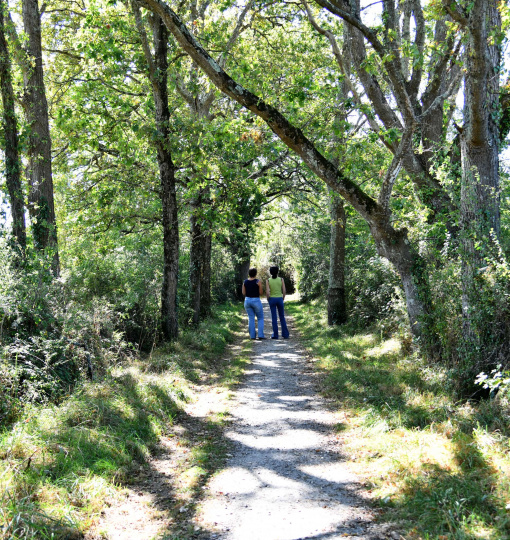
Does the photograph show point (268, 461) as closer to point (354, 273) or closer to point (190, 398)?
point (190, 398)

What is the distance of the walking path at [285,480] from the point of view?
382 centimetres

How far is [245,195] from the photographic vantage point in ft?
42.4

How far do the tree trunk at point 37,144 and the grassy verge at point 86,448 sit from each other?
373cm

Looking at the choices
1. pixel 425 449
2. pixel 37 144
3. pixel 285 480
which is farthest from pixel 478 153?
pixel 37 144

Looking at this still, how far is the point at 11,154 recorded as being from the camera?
338 inches

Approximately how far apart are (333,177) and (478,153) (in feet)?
7.37

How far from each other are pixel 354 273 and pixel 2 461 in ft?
38.5

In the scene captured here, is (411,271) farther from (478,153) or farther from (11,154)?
(11,154)

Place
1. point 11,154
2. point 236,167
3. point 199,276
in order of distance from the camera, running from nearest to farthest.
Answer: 1. point 11,154
2. point 236,167
3. point 199,276

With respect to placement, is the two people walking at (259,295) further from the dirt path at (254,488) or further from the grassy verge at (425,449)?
the dirt path at (254,488)

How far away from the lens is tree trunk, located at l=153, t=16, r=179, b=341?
35.2ft

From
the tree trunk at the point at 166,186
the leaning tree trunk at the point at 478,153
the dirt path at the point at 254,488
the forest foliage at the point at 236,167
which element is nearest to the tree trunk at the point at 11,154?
the forest foliage at the point at 236,167

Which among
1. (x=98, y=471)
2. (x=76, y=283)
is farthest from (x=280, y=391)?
(x=76, y=283)

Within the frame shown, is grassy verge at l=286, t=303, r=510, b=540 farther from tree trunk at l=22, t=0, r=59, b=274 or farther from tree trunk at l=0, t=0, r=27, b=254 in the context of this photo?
tree trunk at l=22, t=0, r=59, b=274
